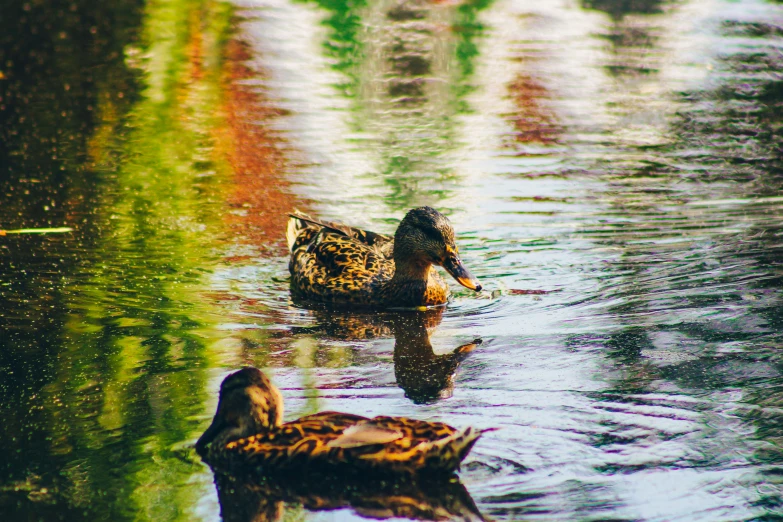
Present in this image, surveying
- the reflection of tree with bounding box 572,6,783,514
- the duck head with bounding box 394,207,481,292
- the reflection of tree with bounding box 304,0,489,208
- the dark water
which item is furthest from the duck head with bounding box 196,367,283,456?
the reflection of tree with bounding box 304,0,489,208

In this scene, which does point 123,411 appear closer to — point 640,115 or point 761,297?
point 761,297

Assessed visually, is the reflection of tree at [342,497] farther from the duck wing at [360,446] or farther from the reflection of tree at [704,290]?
the reflection of tree at [704,290]

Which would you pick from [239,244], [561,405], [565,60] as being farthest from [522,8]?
[561,405]

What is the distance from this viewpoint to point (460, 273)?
8.62 m

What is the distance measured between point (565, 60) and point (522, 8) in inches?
166

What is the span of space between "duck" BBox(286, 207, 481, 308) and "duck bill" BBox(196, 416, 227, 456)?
3.16 meters

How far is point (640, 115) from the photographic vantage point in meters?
14.0

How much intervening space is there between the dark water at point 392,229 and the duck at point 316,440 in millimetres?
184

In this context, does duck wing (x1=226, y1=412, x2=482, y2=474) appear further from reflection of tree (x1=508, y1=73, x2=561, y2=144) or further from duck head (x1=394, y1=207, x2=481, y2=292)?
reflection of tree (x1=508, y1=73, x2=561, y2=144)

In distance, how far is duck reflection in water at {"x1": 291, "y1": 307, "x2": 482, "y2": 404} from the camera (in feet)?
21.8

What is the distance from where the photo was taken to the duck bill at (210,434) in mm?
5633

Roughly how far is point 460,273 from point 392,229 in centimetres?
177

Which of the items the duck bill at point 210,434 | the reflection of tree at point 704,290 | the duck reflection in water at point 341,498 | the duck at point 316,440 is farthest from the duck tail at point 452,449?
the duck bill at point 210,434

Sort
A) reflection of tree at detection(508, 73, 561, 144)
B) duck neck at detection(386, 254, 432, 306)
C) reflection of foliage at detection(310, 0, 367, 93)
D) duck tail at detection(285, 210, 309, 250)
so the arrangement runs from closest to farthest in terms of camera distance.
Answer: duck neck at detection(386, 254, 432, 306), duck tail at detection(285, 210, 309, 250), reflection of tree at detection(508, 73, 561, 144), reflection of foliage at detection(310, 0, 367, 93)
